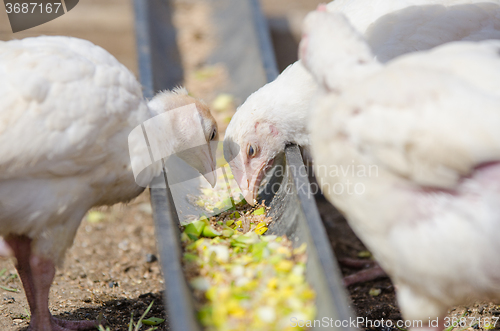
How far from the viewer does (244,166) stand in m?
3.53

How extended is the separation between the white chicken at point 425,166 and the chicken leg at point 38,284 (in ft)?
5.78

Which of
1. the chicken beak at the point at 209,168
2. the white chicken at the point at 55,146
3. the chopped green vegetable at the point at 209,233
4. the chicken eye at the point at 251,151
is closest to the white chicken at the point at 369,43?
the chicken eye at the point at 251,151

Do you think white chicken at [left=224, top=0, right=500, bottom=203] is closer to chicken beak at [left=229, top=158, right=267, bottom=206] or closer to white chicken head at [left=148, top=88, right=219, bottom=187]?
chicken beak at [left=229, top=158, right=267, bottom=206]

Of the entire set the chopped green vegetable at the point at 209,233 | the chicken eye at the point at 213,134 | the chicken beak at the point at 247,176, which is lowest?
the chopped green vegetable at the point at 209,233

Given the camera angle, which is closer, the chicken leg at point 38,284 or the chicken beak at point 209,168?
the chicken leg at point 38,284

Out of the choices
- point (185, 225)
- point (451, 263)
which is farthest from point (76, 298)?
point (451, 263)

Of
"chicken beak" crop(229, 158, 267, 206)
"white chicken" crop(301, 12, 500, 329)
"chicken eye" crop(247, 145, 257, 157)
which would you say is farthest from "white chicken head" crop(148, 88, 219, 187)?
"white chicken" crop(301, 12, 500, 329)

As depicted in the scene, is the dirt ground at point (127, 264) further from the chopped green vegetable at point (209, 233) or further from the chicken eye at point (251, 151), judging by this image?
the chicken eye at point (251, 151)

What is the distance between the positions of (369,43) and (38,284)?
2.57 metres

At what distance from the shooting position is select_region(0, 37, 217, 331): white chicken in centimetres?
257

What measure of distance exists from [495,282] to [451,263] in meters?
0.19

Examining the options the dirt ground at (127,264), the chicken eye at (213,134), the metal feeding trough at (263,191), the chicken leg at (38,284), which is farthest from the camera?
the chicken eye at (213,134)

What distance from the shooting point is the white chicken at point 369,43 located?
3.25 metres

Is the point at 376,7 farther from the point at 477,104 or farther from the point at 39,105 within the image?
the point at 39,105
